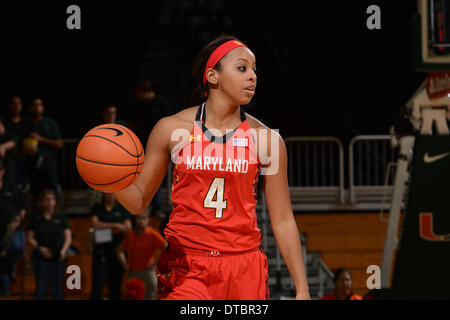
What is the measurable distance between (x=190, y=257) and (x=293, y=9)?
9.55 meters

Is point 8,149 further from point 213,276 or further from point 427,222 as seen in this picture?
point 213,276

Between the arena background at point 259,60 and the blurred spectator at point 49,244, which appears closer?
the blurred spectator at point 49,244

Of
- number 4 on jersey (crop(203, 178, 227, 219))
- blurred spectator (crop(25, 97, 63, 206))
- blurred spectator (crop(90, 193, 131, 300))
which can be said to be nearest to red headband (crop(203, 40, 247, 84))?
number 4 on jersey (crop(203, 178, 227, 219))

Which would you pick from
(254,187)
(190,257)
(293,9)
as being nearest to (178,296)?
(190,257)

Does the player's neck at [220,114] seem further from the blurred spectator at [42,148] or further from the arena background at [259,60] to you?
the arena background at [259,60]

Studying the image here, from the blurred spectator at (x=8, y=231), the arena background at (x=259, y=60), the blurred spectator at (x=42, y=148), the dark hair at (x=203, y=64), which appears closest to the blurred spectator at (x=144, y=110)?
the blurred spectator at (x=42, y=148)

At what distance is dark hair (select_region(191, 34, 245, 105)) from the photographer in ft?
10.0

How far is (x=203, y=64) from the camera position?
3.12 m

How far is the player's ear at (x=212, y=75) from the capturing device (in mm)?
3016

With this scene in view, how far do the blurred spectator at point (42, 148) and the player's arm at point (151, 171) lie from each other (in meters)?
5.28

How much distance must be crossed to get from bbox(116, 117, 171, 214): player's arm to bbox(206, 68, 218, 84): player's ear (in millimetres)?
279

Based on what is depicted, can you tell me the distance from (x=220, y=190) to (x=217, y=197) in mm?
35

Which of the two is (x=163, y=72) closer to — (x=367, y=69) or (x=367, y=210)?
(x=367, y=69)

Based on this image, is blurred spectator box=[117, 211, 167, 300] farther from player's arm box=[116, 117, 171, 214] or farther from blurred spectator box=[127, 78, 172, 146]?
player's arm box=[116, 117, 171, 214]
